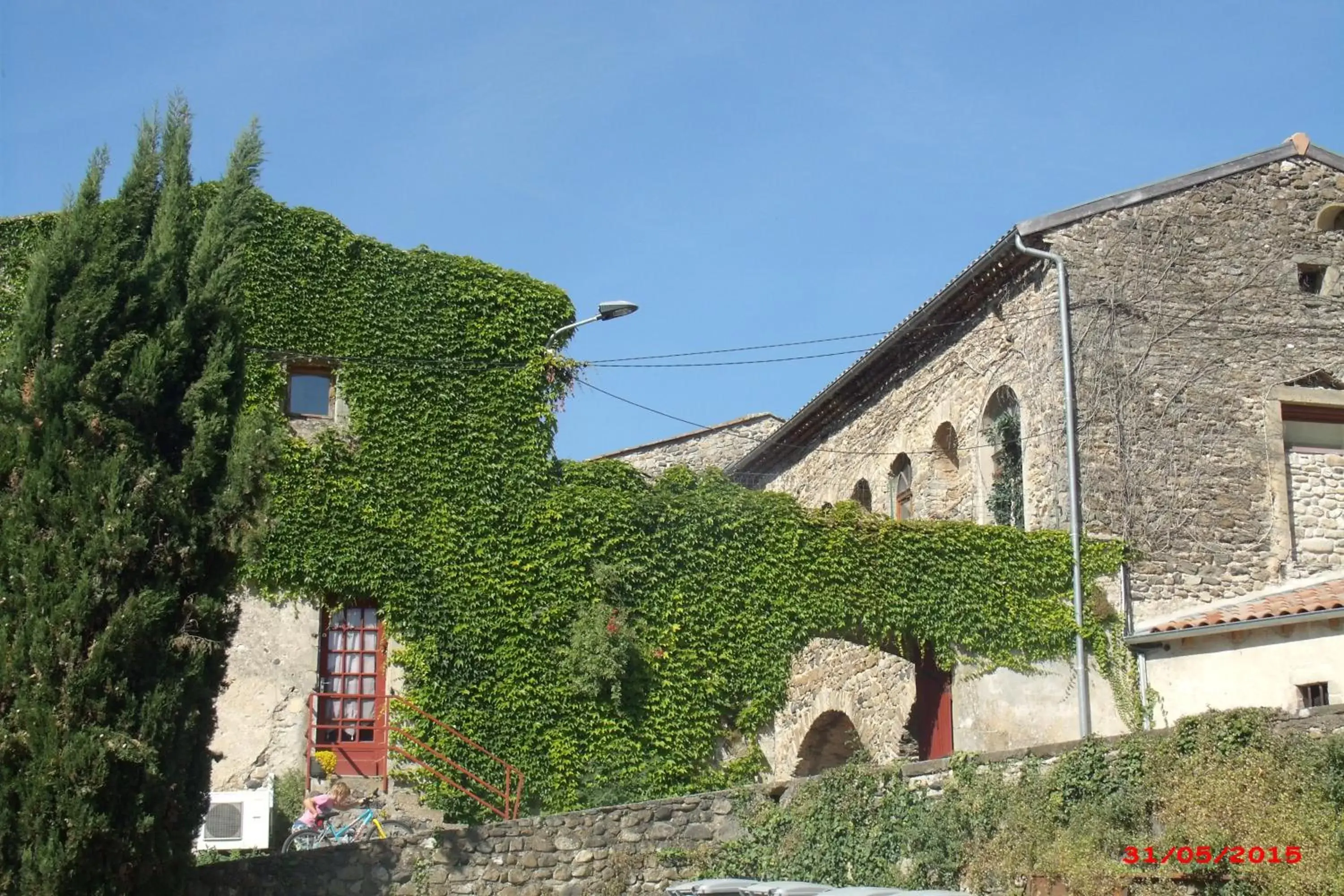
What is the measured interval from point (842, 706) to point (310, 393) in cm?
845

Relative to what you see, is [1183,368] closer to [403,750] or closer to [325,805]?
[403,750]

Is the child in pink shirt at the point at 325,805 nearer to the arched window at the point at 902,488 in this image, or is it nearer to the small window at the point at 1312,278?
the arched window at the point at 902,488

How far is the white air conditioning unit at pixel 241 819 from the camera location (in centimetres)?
1603

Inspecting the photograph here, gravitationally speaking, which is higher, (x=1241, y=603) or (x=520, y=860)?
(x=1241, y=603)

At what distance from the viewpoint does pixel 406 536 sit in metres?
17.6

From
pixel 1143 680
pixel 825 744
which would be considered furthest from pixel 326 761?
pixel 1143 680

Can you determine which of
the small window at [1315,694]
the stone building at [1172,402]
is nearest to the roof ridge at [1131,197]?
the stone building at [1172,402]

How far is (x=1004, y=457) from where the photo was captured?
2097 centimetres

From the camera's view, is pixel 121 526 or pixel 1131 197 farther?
pixel 1131 197

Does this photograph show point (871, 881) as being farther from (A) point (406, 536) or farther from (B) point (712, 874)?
(A) point (406, 536)

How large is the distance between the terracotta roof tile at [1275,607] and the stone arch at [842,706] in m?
3.38

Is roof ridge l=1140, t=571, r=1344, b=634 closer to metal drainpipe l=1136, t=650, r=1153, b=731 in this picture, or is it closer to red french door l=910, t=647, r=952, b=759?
metal drainpipe l=1136, t=650, r=1153, b=731

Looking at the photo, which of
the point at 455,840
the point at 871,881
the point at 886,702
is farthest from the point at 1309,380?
the point at 455,840

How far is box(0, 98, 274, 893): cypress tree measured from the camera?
11.1 meters
